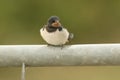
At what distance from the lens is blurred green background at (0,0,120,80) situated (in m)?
1.96

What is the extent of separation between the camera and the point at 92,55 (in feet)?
3.06

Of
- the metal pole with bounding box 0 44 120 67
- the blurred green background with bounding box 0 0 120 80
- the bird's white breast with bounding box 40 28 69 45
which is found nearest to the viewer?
the metal pole with bounding box 0 44 120 67

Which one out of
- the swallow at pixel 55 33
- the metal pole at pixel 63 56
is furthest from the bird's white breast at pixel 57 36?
the metal pole at pixel 63 56

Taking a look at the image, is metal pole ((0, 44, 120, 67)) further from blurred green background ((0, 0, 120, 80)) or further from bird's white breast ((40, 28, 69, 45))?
blurred green background ((0, 0, 120, 80))

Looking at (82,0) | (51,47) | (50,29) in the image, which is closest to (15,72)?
(82,0)

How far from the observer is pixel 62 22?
1977 mm

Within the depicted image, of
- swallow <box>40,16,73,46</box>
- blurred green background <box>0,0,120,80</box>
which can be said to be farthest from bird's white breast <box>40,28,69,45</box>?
blurred green background <box>0,0,120,80</box>

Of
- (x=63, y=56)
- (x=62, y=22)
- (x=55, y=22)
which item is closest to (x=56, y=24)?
(x=55, y=22)

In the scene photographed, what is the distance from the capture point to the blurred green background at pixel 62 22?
196cm

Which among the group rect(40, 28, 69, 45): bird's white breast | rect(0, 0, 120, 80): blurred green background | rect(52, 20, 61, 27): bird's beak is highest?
rect(0, 0, 120, 80): blurred green background

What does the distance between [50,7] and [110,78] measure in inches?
13.6

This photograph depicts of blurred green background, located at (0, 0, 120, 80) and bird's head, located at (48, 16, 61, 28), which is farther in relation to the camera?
blurred green background, located at (0, 0, 120, 80)

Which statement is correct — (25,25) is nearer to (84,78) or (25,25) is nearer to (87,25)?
(87,25)

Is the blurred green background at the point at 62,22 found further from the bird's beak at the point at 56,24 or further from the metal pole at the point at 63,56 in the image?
the metal pole at the point at 63,56
